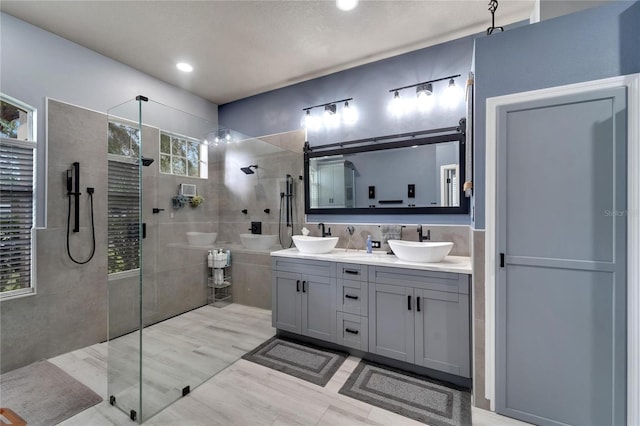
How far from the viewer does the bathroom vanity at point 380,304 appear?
2020 mm

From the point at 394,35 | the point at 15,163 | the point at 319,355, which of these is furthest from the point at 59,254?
the point at 394,35

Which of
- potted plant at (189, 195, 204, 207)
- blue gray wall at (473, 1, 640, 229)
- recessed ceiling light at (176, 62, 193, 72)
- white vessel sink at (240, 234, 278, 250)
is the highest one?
recessed ceiling light at (176, 62, 193, 72)

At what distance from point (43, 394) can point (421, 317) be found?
2.81m

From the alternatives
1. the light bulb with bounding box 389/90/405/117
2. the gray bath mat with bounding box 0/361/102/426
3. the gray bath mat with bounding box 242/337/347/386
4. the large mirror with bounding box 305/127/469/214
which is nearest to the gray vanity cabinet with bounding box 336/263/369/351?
the gray bath mat with bounding box 242/337/347/386

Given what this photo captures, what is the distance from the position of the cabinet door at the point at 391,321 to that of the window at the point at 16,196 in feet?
9.55

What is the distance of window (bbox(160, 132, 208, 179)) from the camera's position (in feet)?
8.29

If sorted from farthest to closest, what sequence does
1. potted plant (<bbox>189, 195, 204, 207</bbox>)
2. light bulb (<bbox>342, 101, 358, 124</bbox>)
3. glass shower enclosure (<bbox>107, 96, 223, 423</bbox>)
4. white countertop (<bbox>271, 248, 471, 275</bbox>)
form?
1. light bulb (<bbox>342, 101, 358, 124</bbox>)
2. potted plant (<bbox>189, 195, 204, 207</bbox>)
3. white countertop (<bbox>271, 248, 471, 275</bbox>)
4. glass shower enclosure (<bbox>107, 96, 223, 423</bbox>)

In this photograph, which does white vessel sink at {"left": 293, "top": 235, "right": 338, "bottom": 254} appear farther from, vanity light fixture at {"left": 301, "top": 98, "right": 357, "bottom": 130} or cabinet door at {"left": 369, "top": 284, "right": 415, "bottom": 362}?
vanity light fixture at {"left": 301, "top": 98, "right": 357, "bottom": 130}

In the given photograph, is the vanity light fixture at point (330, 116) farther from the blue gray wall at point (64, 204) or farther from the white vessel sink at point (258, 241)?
the blue gray wall at point (64, 204)

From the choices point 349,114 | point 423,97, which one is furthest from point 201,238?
point 423,97

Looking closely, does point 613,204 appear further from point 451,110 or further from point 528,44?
point 451,110

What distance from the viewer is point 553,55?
161 cm

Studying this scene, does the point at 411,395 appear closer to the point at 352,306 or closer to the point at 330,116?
the point at 352,306

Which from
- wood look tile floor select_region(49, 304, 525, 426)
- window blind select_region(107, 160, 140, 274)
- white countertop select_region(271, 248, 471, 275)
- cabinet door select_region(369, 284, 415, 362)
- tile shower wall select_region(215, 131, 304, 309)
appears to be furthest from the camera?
tile shower wall select_region(215, 131, 304, 309)
